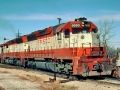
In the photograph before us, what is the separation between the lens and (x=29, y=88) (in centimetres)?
1694

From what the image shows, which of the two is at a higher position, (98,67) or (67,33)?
(67,33)

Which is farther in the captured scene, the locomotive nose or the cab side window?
the cab side window

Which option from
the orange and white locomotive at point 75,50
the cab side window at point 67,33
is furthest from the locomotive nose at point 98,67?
the cab side window at point 67,33

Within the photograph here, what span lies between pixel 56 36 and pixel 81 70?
521 cm

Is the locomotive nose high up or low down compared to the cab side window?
down

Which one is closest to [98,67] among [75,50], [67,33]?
[75,50]

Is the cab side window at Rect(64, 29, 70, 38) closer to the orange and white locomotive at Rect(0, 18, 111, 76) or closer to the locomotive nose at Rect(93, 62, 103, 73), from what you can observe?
the orange and white locomotive at Rect(0, 18, 111, 76)

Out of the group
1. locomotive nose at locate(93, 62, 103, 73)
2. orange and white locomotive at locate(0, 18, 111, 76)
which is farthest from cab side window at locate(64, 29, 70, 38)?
locomotive nose at locate(93, 62, 103, 73)

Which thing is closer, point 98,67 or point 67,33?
point 98,67

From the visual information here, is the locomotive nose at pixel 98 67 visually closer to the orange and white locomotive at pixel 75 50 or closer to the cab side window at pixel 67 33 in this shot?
the orange and white locomotive at pixel 75 50

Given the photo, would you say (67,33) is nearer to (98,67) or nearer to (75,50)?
(75,50)

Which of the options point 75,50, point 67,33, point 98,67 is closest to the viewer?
point 98,67

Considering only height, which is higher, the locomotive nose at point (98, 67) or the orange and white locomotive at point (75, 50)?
the orange and white locomotive at point (75, 50)

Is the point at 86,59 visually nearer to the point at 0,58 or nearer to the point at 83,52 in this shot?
the point at 83,52
